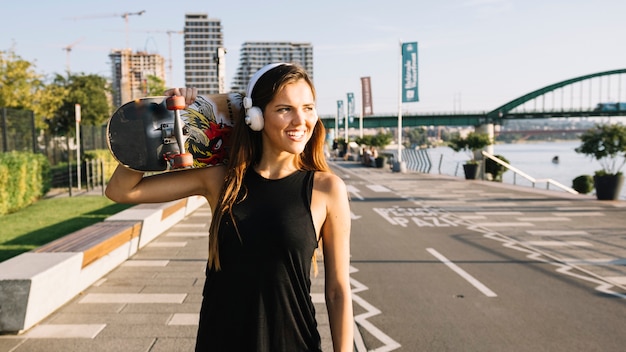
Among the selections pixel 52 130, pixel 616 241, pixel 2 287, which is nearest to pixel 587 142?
pixel 616 241

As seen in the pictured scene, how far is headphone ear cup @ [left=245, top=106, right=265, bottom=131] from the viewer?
2.25m

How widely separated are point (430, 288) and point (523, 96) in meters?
100

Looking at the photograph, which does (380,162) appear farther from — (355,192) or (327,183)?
(327,183)

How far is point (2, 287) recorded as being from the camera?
210 inches

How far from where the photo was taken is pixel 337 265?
2.29m

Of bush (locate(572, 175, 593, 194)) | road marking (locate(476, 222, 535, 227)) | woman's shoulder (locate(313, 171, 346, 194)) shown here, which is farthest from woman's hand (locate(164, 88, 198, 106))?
bush (locate(572, 175, 593, 194))

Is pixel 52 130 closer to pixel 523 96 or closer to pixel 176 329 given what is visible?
pixel 176 329

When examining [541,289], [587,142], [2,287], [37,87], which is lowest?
[541,289]

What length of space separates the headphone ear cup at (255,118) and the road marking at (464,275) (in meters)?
5.98

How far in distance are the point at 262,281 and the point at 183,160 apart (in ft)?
1.99

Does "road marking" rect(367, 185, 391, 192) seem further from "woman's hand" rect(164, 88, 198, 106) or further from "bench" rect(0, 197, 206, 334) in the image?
"woman's hand" rect(164, 88, 198, 106)

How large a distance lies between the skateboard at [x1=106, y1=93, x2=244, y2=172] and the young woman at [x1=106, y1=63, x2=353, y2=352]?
0.06 metres

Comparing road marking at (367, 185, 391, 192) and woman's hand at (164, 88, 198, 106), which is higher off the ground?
woman's hand at (164, 88, 198, 106)

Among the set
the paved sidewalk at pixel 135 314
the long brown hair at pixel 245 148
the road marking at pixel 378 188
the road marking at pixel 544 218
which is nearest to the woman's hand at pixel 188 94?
the long brown hair at pixel 245 148
